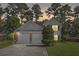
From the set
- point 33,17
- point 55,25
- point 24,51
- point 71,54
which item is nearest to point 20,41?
point 24,51

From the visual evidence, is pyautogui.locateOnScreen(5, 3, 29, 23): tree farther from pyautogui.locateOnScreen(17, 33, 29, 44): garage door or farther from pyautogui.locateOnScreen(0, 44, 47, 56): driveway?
pyautogui.locateOnScreen(0, 44, 47, 56): driveway

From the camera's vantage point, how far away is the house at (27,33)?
5203 mm

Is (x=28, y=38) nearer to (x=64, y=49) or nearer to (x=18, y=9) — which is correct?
(x=18, y=9)

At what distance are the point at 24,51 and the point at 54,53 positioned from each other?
914 mm

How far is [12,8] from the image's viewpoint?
5.15 meters

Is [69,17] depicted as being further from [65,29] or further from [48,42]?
[48,42]

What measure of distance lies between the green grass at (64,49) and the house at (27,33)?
44 cm

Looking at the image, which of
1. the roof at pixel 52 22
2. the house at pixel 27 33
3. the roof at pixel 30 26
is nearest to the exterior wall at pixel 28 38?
the house at pixel 27 33

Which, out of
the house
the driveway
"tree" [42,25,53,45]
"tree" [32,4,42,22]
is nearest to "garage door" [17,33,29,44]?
the house

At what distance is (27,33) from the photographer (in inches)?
210

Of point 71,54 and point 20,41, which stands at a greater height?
point 20,41

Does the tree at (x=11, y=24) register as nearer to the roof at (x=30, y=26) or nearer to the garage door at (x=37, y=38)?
the roof at (x=30, y=26)

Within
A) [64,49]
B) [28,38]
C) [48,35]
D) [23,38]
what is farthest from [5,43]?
[64,49]

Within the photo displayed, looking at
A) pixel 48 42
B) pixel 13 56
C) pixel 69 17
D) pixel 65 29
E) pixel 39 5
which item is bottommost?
pixel 13 56
